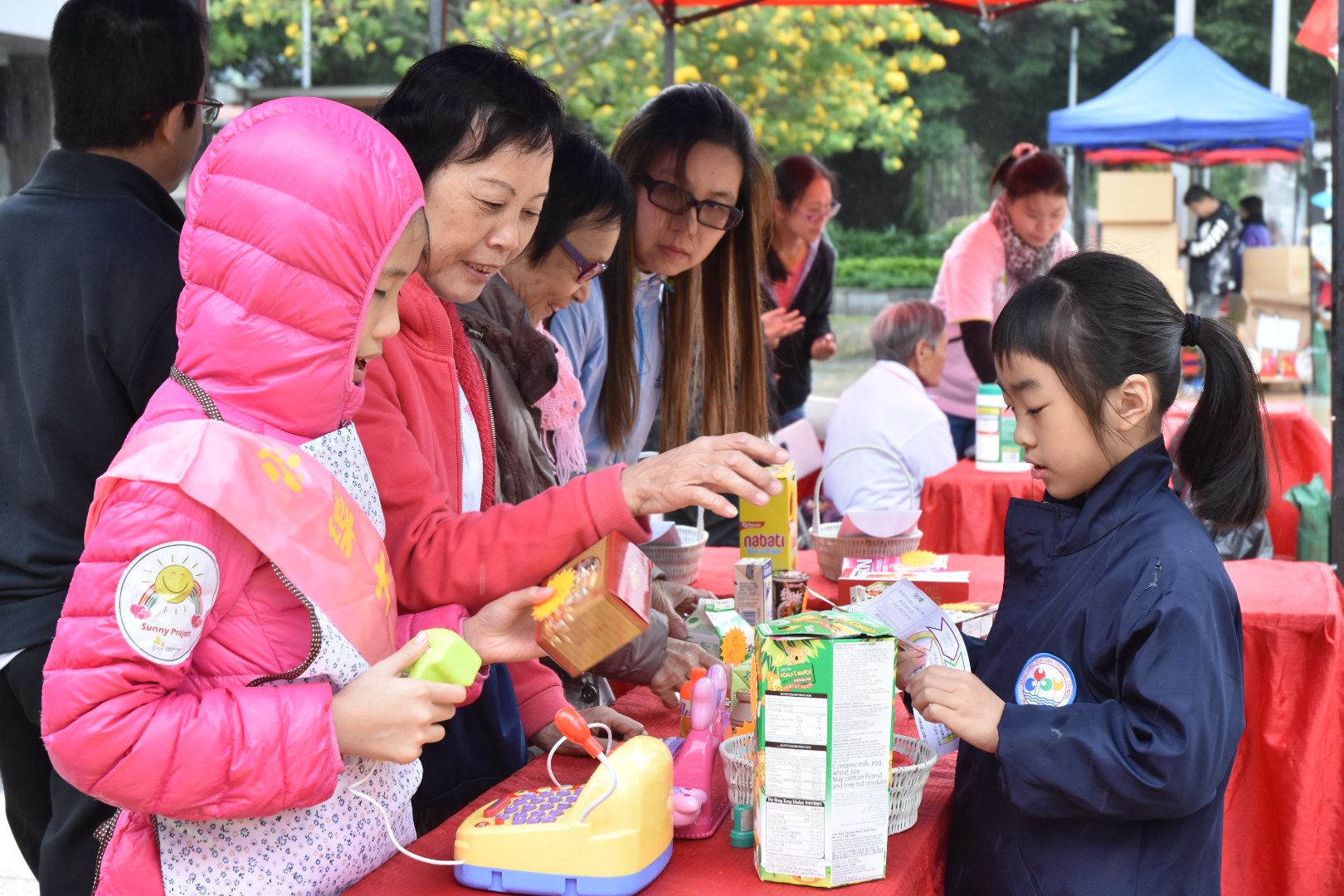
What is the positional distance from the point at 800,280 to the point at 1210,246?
8895 millimetres

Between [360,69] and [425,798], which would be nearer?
[425,798]

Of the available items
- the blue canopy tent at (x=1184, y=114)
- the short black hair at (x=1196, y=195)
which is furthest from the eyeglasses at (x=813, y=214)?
the short black hair at (x=1196, y=195)

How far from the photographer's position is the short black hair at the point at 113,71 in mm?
2012

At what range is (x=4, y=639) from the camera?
5.95ft

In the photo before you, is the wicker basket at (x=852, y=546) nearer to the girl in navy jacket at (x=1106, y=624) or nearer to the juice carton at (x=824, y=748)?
the girl in navy jacket at (x=1106, y=624)

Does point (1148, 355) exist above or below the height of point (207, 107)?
below

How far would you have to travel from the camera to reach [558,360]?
240 cm

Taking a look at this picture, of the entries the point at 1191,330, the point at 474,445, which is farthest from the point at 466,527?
the point at 1191,330

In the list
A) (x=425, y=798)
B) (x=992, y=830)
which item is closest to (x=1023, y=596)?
(x=992, y=830)

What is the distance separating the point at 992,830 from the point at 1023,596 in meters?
0.32

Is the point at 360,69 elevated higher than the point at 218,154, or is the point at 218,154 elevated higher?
the point at 360,69

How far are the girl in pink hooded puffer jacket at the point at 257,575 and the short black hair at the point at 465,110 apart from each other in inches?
12.5

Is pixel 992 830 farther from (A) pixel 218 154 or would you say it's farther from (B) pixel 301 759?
(A) pixel 218 154

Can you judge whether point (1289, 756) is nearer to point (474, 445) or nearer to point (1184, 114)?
point (474, 445)
